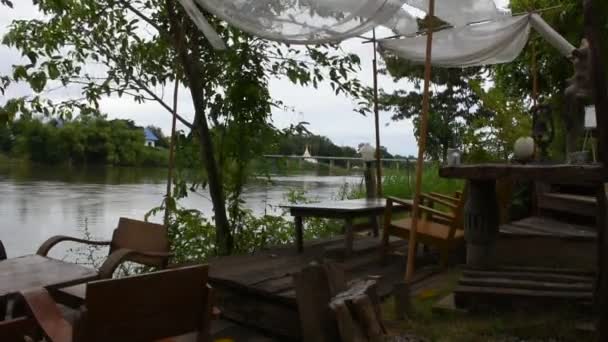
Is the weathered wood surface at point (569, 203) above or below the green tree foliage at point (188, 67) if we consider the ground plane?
below

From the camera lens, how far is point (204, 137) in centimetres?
497

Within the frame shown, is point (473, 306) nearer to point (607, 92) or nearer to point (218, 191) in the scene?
point (607, 92)

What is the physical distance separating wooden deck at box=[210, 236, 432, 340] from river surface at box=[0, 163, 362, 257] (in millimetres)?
985

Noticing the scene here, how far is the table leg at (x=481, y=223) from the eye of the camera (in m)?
3.73

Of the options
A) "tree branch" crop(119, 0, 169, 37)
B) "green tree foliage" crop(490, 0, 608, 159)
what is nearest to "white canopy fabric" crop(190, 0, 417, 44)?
"tree branch" crop(119, 0, 169, 37)

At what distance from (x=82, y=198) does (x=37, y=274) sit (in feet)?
14.5

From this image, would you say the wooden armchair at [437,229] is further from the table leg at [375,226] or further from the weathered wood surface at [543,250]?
the table leg at [375,226]

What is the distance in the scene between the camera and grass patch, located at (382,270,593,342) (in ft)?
9.60

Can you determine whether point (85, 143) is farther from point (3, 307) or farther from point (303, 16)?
point (3, 307)

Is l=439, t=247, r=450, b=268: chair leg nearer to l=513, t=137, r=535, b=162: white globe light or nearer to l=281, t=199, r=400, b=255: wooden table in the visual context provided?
l=281, t=199, r=400, b=255: wooden table

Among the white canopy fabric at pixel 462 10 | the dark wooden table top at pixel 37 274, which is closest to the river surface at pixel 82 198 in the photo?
the white canopy fabric at pixel 462 10

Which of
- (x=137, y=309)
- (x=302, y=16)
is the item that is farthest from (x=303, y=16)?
(x=137, y=309)

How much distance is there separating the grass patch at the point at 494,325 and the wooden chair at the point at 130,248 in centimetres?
134

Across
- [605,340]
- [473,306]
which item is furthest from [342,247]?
[605,340]
